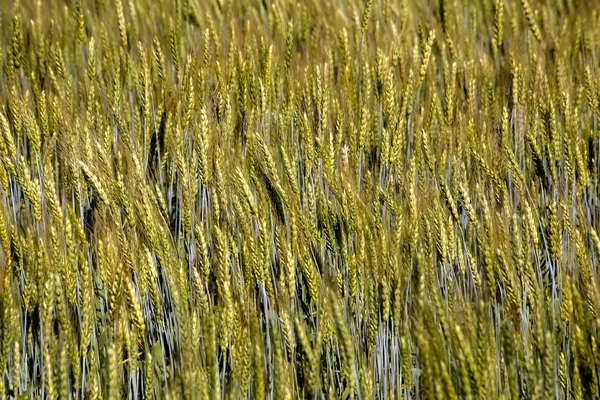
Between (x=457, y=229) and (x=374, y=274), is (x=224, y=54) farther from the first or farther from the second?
(x=374, y=274)

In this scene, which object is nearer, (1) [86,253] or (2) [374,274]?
(2) [374,274]

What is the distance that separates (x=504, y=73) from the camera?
2592 millimetres

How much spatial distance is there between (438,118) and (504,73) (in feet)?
1.69

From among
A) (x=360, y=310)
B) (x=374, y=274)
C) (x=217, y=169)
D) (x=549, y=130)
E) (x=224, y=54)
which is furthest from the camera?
(x=224, y=54)

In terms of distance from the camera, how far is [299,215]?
5.59ft

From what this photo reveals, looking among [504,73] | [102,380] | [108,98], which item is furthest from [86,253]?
[504,73]

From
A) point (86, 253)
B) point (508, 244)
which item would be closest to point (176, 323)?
point (86, 253)

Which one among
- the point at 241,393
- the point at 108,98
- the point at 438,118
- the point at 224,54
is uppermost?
the point at 224,54

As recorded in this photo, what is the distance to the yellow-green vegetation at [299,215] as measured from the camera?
4.68 feet

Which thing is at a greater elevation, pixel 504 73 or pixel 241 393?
pixel 504 73

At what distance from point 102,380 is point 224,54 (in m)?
1.24

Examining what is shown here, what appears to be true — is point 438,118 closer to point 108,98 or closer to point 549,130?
point 549,130

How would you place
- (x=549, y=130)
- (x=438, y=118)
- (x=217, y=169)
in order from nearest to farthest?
1. (x=217, y=169)
2. (x=549, y=130)
3. (x=438, y=118)

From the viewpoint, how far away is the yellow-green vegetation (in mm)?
1426
